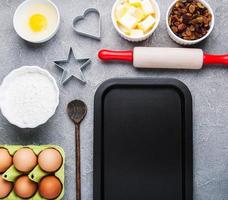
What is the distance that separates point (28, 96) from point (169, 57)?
0.34 metres

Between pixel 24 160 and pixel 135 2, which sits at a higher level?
pixel 135 2

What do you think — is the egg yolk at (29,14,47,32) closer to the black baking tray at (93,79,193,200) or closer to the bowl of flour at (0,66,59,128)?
the bowl of flour at (0,66,59,128)

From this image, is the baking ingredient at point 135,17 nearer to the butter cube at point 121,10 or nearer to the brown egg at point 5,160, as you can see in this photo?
the butter cube at point 121,10

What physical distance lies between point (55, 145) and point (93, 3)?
14.1 inches

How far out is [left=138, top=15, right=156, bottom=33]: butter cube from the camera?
4.16 feet

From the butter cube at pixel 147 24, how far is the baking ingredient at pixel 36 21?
0.21 metres

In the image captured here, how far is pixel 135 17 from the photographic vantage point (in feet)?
4.18

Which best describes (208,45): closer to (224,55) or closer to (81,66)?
(224,55)

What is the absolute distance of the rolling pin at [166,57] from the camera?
4.17 feet

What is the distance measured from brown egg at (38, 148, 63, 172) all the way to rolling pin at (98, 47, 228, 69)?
0.84 ft

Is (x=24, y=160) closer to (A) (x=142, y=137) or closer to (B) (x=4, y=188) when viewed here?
(B) (x=4, y=188)

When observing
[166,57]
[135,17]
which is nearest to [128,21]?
[135,17]

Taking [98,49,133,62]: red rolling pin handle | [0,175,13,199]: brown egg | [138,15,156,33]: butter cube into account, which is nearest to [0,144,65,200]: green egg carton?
[0,175,13,199]: brown egg

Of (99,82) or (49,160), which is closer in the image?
(49,160)
